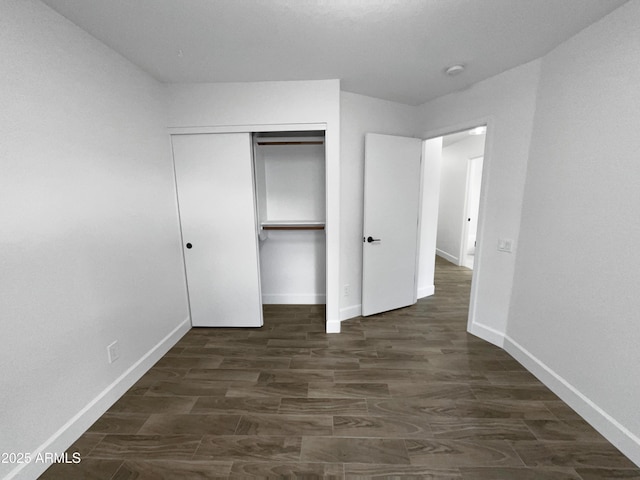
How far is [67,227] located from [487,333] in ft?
11.4

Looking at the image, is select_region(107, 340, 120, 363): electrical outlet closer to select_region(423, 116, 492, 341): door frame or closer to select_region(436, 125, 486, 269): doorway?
select_region(423, 116, 492, 341): door frame

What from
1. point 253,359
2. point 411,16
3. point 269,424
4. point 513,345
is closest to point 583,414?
point 513,345

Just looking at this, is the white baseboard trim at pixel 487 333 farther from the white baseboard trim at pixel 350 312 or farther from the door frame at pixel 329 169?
the door frame at pixel 329 169

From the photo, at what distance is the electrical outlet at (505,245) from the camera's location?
2236mm

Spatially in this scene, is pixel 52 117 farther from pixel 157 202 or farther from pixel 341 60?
pixel 341 60

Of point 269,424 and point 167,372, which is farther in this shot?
point 167,372

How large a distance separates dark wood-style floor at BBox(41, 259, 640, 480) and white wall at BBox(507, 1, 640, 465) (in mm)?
294

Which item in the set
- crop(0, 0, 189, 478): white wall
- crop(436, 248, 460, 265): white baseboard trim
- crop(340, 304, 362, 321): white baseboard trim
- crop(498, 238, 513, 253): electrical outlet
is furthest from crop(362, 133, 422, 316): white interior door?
crop(436, 248, 460, 265): white baseboard trim

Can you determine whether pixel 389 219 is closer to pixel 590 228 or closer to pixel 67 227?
pixel 590 228

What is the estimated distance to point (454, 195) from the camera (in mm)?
5426

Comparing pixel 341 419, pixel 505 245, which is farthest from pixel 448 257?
pixel 341 419

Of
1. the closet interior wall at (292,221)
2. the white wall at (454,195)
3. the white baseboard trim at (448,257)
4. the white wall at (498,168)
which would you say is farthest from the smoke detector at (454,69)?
the white baseboard trim at (448,257)

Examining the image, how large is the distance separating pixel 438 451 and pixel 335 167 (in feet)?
7.18

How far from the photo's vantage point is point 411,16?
1.47 m
